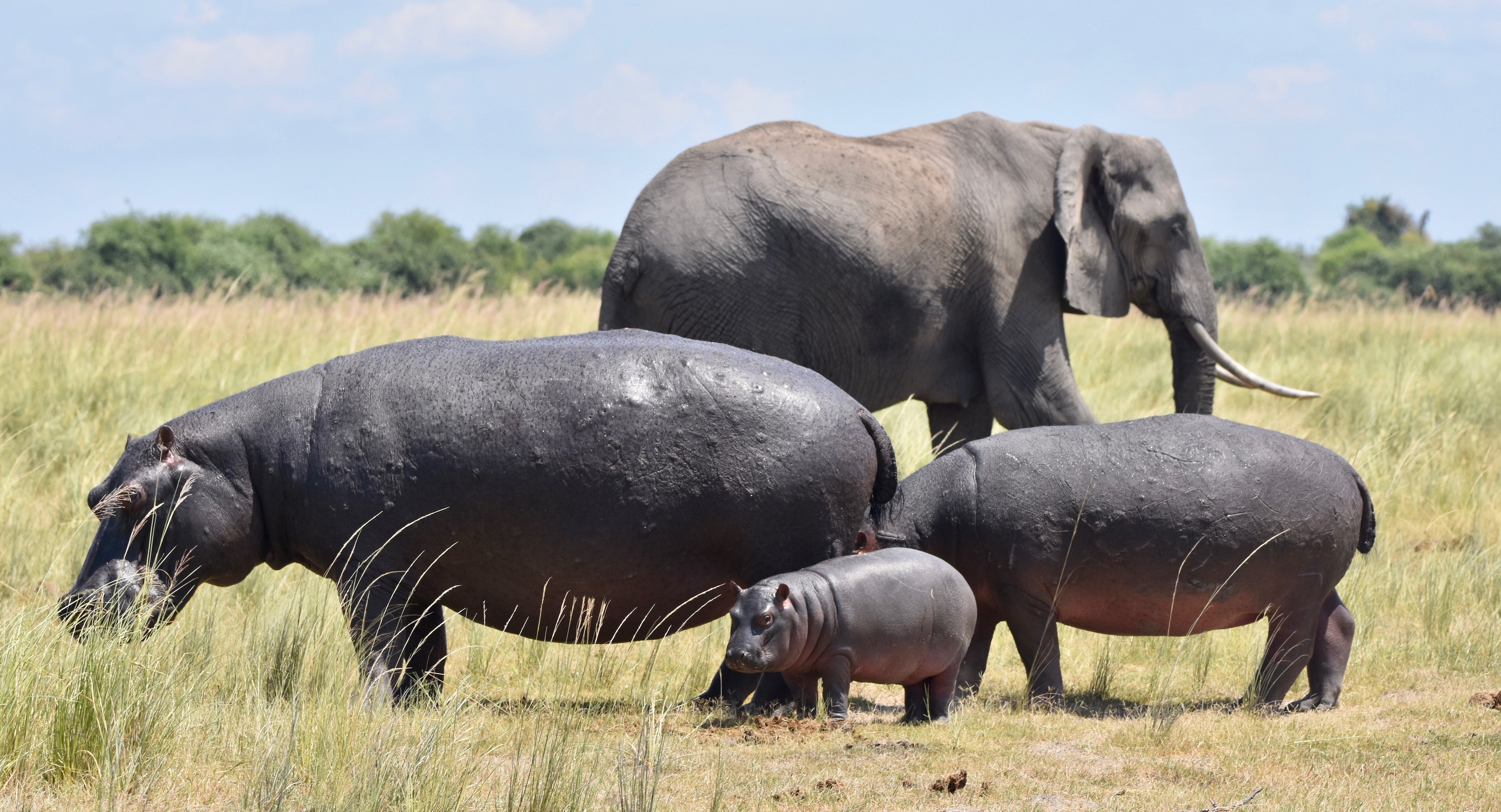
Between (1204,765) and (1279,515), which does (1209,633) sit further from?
(1204,765)

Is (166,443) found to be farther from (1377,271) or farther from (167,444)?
(1377,271)

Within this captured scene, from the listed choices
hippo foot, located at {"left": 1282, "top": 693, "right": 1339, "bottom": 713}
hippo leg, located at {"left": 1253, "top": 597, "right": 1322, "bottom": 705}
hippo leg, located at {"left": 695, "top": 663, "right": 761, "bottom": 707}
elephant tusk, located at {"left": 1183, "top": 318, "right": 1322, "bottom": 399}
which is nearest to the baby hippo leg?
hippo leg, located at {"left": 695, "top": 663, "right": 761, "bottom": 707}

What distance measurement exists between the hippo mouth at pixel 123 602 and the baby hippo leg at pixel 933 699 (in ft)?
8.46

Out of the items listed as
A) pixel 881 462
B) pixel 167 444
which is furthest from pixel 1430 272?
pixel 167 444

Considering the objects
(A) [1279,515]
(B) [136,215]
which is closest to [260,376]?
(A) [1279,515]

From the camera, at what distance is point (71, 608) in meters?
5.11

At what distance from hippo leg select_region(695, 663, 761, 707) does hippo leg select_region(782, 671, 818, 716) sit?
12.8 inches

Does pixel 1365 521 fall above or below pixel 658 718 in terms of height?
above

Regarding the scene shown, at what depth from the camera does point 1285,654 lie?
5633 millimetres

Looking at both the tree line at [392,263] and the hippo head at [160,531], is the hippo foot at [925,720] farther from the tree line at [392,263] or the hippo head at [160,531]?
the tree line at [392,263]

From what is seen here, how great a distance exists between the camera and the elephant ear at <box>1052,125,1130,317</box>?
8.29m

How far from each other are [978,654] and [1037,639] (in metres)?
0.34

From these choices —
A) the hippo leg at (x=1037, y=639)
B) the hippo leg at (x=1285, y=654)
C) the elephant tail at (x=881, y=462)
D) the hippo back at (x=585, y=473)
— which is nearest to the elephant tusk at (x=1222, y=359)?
the hippo leg at (x=1285, y=654)

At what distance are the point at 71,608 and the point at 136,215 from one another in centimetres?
2895
